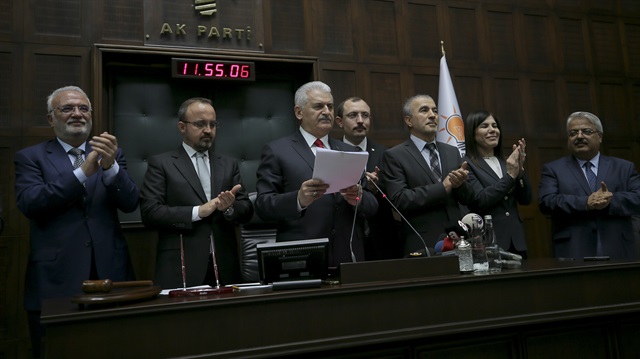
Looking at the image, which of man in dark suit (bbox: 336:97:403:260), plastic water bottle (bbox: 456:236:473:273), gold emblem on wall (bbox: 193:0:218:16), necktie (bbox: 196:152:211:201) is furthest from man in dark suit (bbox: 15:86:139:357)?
gold emblem on wall (bbox: 193:0:218:16)

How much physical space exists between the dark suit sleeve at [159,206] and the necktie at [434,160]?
138 centimetres

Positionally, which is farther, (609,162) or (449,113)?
(449,113)

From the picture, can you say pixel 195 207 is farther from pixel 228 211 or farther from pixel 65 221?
pixel 65 221

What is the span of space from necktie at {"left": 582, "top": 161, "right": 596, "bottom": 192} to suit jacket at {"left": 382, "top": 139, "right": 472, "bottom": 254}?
99 cm

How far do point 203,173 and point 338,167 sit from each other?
3.57 feet

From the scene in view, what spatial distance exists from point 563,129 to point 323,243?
4243mm

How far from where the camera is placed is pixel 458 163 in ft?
10.6

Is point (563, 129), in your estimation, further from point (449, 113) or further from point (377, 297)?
point (377, 297)

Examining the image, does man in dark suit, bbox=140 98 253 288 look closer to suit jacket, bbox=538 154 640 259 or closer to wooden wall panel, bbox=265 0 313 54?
wooden wall panel, bbox=265 0 313 54

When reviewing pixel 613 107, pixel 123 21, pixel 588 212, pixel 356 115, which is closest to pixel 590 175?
pixel 588 212

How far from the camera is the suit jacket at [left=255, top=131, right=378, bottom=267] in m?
2.65

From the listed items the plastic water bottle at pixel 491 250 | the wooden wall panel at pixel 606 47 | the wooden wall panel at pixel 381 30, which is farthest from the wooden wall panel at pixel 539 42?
the plastic water bottle at pixel 491 250

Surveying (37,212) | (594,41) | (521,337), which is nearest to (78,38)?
(37,212)

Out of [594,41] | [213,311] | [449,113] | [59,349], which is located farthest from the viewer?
[594,41]
